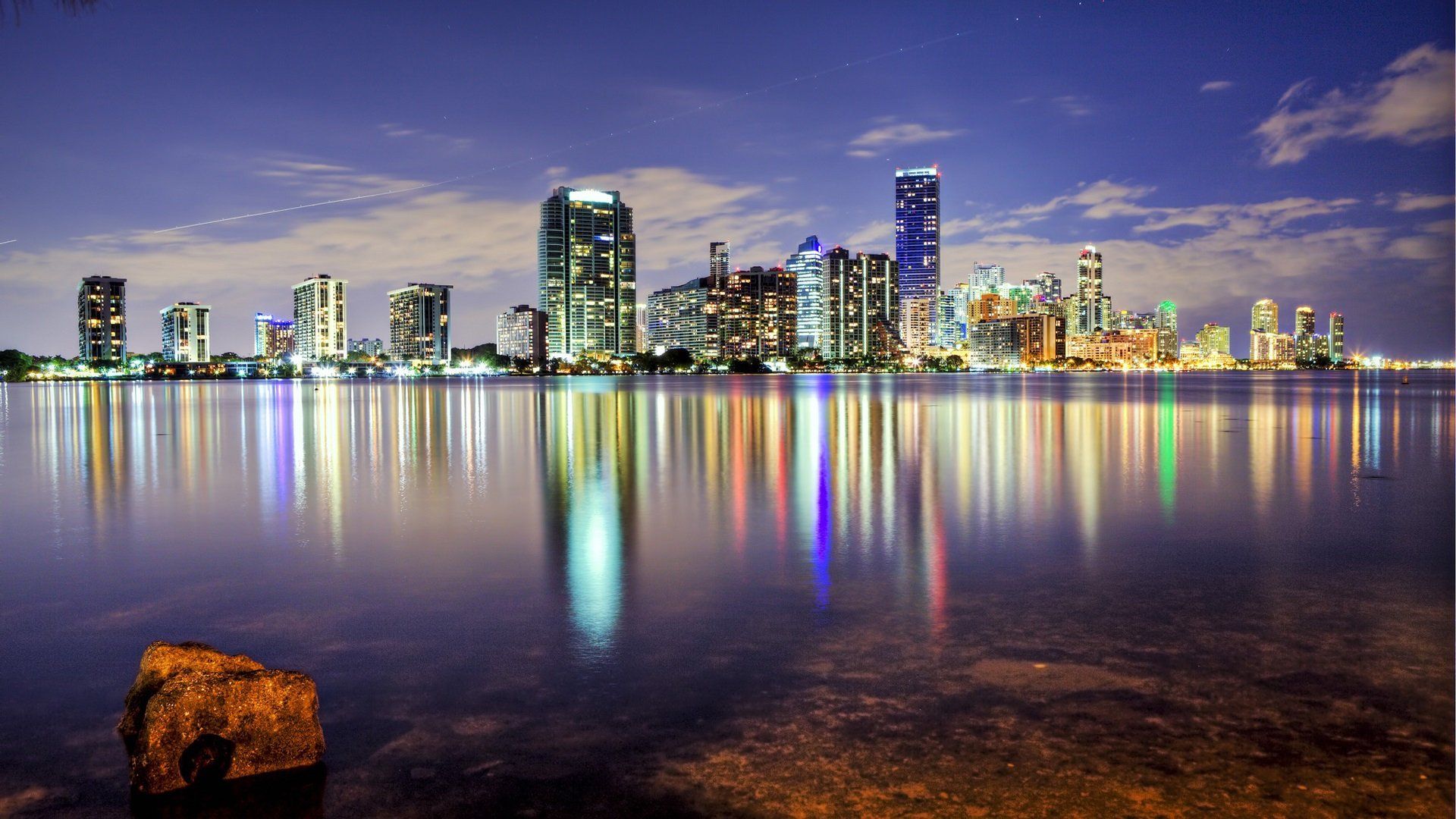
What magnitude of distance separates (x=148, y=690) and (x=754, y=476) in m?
15.9

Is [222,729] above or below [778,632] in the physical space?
above

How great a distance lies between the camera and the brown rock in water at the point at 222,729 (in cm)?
558

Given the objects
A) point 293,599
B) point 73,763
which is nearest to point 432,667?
point 73,763

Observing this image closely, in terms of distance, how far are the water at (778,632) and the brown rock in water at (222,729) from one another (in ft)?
0.99

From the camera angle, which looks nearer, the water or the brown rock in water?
the brown rock in water

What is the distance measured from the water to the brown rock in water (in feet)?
0.99

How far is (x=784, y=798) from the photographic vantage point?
5.39 meters

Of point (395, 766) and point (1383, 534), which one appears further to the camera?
point (1383, 534)

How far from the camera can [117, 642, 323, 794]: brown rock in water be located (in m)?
5.58

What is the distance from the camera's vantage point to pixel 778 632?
8750 millimetres

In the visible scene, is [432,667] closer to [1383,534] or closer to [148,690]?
[148,690]

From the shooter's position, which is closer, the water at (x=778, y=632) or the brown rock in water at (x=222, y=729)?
the brown rock in water at (x=222, y=729)

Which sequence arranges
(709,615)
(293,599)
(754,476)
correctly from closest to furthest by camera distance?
1. (709,615)
2. (293,599)
3. (754,476)

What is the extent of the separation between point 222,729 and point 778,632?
15.6 ft
